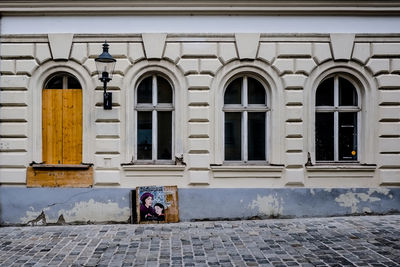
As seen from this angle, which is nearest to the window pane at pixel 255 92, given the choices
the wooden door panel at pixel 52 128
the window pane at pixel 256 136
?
the window pane at pixel 256 136

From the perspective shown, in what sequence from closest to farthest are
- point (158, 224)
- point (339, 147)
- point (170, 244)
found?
point (170, 244), point (158, 224), point (339, 147)

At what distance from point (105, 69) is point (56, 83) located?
1.44m

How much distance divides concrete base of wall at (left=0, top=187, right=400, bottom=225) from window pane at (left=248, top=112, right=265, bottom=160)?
833mm

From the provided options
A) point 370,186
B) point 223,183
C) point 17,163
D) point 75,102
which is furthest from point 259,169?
point 17,163

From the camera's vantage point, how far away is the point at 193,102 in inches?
343

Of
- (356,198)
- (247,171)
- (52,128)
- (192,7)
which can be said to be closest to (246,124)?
(247,171)

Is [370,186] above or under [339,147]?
under

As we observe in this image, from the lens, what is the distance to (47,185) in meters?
8.68

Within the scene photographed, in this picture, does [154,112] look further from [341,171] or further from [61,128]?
[341,171]

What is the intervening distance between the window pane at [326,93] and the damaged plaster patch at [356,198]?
2.10 metres

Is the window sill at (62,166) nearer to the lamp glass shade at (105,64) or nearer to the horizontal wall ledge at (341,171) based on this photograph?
the lamp glass shade at (105,64)

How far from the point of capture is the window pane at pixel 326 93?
9086 millimetres

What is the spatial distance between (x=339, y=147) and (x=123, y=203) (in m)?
5.04

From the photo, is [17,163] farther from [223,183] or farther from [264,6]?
[264,6]
